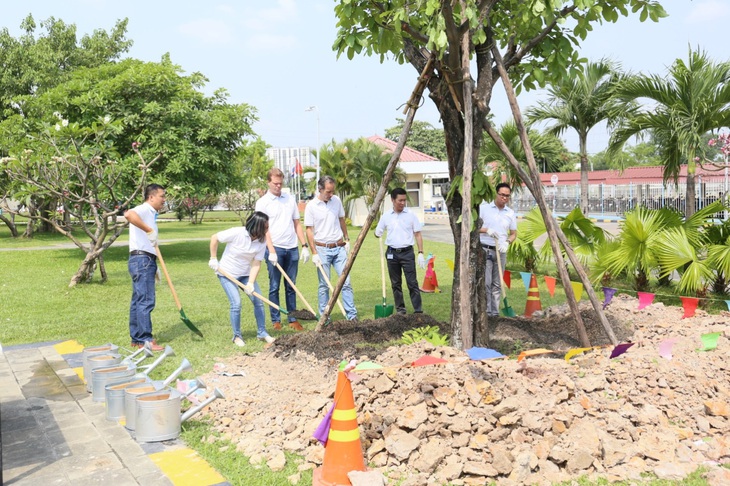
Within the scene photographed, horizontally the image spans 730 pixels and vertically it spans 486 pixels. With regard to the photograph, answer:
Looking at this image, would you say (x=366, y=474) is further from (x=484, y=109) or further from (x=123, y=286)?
(x=123, y=286)

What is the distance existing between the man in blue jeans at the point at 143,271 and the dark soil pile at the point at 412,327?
1.59m

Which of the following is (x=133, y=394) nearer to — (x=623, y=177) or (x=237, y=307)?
(x=237, y=307)

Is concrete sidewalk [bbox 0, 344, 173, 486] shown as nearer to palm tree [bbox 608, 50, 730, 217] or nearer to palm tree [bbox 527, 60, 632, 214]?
palm tree [bbox 608, 50, 730, 217]

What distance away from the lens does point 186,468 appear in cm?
407

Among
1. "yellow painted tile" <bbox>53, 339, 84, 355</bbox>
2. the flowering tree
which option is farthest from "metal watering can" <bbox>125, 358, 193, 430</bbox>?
the flowering tree

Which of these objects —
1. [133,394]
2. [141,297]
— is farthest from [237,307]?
[133,394]

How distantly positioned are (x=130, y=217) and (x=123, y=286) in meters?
6.48

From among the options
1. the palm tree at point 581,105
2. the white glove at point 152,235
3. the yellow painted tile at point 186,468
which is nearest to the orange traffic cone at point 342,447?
the yellow painted tile at point 186,468

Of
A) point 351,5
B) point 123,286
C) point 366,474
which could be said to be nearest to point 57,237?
point 123,286

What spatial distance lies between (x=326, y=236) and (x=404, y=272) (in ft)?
3.81

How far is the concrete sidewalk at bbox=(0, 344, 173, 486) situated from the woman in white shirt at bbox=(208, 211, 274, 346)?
1.72 meters

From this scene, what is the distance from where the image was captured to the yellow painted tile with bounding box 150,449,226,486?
3887 millimetres

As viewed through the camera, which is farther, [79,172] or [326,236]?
[79,172]

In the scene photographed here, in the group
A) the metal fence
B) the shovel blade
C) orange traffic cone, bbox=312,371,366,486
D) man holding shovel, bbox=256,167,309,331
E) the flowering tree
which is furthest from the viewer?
the metal fence
